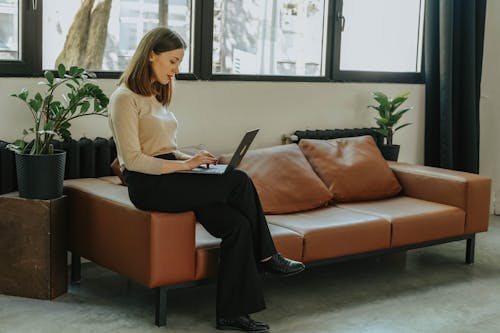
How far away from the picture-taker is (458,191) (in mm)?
4316

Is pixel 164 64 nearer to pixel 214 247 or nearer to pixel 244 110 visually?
pixel 214 247

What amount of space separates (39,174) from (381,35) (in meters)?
2.75

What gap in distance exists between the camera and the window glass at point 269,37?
179 inches

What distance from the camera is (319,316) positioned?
348cm

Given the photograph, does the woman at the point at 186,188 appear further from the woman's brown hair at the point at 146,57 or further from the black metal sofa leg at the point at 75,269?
the black metal sofa leg at the point at 75,269

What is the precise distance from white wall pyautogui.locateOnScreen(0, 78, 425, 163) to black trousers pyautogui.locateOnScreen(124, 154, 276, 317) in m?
0.83

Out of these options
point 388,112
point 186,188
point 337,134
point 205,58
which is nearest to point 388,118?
point 388,112

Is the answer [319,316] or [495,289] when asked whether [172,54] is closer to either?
[319,316]

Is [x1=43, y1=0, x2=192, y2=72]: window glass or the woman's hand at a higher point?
[x1=43, y1=0, x2=192, y2=72]: window glass

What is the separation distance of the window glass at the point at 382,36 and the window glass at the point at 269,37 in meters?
0.22

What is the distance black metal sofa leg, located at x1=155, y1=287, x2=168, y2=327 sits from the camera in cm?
326

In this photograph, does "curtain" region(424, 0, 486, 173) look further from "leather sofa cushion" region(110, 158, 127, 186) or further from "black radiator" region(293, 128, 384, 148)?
"leather sofa cushion" region(110, 158, 127, 186)

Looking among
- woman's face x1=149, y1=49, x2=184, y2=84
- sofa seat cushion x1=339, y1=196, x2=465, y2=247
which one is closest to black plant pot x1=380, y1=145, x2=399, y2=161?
sofa seat cushion x1=339, y1=196, x2=465, y2=247

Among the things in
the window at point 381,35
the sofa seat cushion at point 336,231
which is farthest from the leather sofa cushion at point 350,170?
the window at point 381,35
